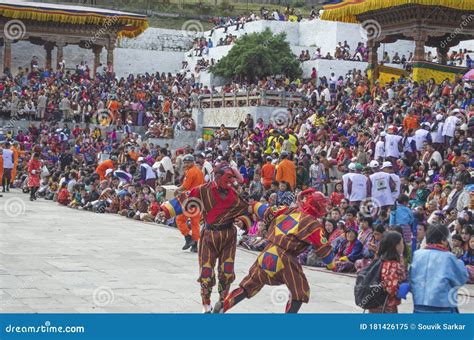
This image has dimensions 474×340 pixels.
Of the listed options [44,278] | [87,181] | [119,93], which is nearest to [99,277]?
[44,278]

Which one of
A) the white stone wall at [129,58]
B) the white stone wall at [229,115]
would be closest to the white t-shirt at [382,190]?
the white stone wall at [229,115]

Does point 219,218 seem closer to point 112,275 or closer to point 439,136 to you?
point 112,275

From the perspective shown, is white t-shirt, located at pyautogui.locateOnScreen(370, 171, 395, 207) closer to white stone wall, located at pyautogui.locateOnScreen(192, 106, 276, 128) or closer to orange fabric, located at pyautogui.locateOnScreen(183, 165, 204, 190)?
orange fabric, located at pyautogui.locateOnScreen(183, 165, 204, 190)

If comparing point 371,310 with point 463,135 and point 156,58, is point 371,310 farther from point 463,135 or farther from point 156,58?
point 156,58

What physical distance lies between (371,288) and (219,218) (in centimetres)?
281

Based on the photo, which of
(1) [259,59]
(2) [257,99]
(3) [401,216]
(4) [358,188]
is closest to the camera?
(3) [401,216]

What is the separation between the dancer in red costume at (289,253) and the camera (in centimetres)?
840

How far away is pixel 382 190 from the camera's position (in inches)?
588

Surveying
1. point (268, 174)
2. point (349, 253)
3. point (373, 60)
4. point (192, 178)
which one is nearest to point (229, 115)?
point (373, 60)

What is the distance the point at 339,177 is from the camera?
754 inches

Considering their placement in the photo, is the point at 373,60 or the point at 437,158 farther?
the point at 373,60

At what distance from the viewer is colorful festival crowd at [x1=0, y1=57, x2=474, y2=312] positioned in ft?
39.9

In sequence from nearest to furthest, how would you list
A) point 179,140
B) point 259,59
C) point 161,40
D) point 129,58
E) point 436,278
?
point 436,278
point 179,140
point 259,59
point 129,58
point 161,40

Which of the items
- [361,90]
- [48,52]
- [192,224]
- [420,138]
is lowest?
[192,224]
